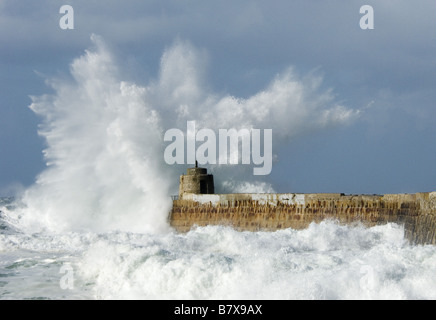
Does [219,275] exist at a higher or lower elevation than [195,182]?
lower

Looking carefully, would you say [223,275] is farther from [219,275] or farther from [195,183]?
[195,183]

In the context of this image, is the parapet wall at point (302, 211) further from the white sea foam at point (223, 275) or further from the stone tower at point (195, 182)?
the white sea foam at point (223, 275)

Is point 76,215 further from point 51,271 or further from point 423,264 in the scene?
point 423,264

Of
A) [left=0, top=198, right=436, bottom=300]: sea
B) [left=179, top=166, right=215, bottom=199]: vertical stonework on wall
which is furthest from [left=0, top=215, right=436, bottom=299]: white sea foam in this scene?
[left=179, top=166, right=215, bottom=199]: vertical stonework on wall

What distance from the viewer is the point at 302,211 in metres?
16.6

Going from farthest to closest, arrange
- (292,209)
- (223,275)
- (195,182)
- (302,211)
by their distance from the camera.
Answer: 1. (195,182)
2. (292,209)
3. (302,211)
4. (223,275)

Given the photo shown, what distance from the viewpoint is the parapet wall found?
1386cm

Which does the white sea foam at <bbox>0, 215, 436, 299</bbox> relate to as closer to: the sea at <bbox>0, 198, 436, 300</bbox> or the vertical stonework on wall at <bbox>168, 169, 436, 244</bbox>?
the sea at <bbox>0, 198, 436, 300</bbox>

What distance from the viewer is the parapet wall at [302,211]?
1386cm

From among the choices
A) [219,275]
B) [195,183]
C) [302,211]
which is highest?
[195,183]

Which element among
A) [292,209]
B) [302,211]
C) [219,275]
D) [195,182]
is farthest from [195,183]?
[219,275]

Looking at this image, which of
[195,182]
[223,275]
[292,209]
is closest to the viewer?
[223,275]

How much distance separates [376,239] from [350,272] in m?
5.82

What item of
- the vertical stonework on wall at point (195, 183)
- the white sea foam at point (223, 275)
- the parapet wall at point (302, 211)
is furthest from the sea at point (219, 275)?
the vertical stonework on wall at point (195, 183)
